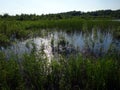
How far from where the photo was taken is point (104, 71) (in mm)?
6461

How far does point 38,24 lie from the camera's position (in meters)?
30.5

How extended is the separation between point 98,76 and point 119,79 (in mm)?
841

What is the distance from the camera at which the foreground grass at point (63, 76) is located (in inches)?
248

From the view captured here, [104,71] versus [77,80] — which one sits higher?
[104,71]

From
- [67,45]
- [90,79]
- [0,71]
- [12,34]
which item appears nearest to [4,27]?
[12,34]

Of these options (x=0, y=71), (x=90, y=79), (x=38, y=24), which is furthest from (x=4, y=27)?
(x=90, y=79)

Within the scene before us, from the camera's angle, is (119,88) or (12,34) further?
(12,34)

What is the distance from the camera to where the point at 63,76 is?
23.0ft

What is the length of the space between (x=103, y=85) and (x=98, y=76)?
1.21 feet

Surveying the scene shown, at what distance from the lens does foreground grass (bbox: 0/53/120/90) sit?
6309 millimetres

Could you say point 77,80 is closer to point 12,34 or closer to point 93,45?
point 93,45

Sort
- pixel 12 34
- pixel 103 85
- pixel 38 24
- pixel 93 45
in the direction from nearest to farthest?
1. pixel 103 85
2. pixel 93 45
3. pixel 12 34
4. pixel 38 24

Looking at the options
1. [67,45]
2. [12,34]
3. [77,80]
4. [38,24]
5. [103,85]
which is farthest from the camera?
[38,24]

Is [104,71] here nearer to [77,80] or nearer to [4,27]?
[77,80]
